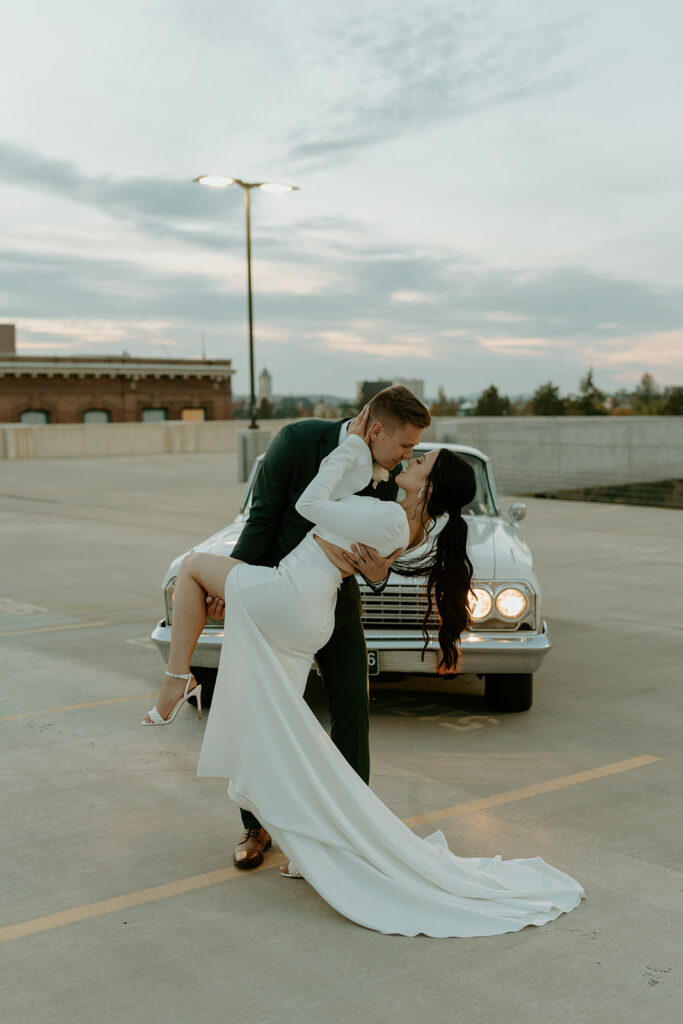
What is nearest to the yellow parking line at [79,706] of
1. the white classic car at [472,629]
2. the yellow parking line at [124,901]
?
the white classic car at [472,629]

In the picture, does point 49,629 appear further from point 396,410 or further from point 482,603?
point 396,410

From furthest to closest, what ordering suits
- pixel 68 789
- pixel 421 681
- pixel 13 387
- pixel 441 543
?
pixel 13 387 → pixel 421 681 → pixel 68 789 → pixel 441 543

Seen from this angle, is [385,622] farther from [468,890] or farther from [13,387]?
[13,387]

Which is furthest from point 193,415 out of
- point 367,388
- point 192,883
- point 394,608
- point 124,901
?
point 124,901

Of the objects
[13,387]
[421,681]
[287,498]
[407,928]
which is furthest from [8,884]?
[13,387]

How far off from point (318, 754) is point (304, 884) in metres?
0.67

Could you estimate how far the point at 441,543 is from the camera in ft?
13.9

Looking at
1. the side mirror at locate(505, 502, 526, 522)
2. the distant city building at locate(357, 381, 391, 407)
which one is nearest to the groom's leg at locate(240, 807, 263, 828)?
the side mirror at locate(505, 502, 526, 522)

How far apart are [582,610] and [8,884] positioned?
22.6 ft

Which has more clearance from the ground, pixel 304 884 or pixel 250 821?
pixel 250 821

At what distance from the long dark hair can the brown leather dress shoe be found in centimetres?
101

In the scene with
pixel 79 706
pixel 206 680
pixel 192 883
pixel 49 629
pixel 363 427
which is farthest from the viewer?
pixel 49 629

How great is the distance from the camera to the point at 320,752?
3.64 metres

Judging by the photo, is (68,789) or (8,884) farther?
(68,789)
